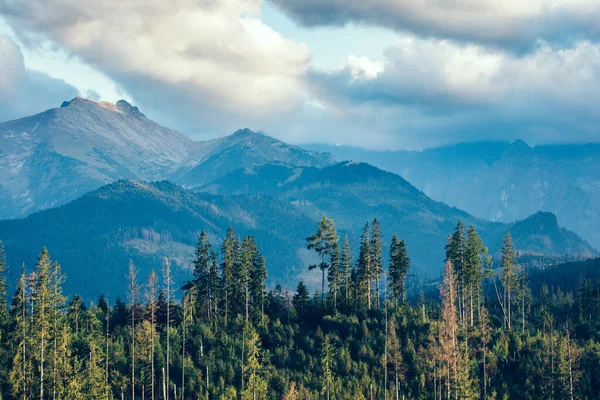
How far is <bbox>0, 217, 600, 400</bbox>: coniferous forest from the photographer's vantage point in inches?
4323

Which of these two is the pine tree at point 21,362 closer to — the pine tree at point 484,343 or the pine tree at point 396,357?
the pine tree at point 396,357

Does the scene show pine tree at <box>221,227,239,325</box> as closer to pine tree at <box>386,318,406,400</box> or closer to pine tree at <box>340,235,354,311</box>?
pine tree at <box>340,235,354,311</box>

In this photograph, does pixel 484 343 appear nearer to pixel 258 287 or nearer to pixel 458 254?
pixel 458 254

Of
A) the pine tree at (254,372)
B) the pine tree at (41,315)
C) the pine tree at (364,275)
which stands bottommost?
the pine tree at (254,372)

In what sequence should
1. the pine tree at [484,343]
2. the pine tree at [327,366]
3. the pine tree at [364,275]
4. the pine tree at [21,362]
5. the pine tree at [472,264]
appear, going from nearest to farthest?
1. the pine tree at [21,362]
2. the pine tree at [484,343]
3. the pine tree at [327,366]
4. the pine tree at [472,264]
5. the pine tree at [364,275]

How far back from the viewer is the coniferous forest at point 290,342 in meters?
110

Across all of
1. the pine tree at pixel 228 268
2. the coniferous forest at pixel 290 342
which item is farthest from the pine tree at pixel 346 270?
the pine tree at pixel 228 268

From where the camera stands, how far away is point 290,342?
131 meters

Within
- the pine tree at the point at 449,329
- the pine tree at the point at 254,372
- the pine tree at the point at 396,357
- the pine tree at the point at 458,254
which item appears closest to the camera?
the pine tree at the point at 449,329

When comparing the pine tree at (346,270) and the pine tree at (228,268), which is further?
the pine tree at (346,270)

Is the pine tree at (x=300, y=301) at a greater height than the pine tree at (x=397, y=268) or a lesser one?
lesser

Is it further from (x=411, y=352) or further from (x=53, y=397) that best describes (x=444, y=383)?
(x=53, y=397)

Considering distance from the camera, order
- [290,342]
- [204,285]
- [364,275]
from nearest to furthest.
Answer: [290,342], [204,285], [364,275]

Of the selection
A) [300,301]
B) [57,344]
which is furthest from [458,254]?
Answer: [57,344]
